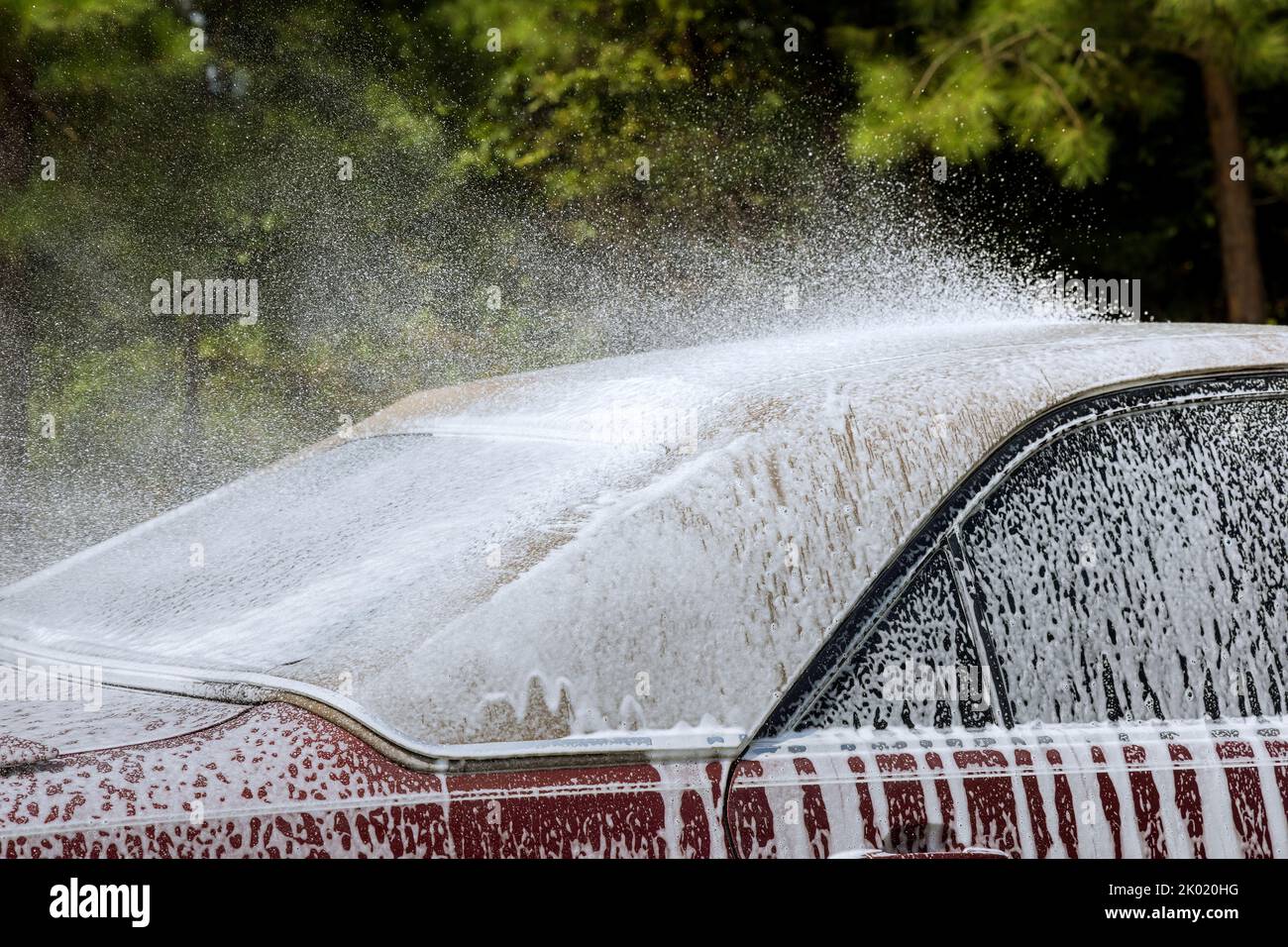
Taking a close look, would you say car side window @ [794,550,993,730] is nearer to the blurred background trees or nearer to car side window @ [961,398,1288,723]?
car side window @ [961,398,1288,723]

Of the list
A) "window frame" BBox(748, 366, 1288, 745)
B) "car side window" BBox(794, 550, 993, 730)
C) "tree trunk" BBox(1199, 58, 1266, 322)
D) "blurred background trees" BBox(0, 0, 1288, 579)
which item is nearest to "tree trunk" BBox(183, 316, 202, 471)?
"blurred background trees" BBox(0, 0, 1288, 579)

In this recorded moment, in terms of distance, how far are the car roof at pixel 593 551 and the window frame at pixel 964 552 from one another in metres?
0.02

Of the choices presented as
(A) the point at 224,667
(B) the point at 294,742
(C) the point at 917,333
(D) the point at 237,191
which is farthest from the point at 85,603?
(D) the point at 237,191

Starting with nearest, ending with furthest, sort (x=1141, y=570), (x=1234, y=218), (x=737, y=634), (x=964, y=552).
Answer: (x=737, y=634) → (x=964, y=552) → (x=1141, y=570) → (x=1234, y=218)

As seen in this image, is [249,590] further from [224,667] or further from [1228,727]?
[1228,727]

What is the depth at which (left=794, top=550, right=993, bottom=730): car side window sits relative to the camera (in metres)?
1.62

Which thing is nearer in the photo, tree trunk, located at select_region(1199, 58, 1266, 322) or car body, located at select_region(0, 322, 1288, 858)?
car body, located at select_region(0, 322, 1288, 858)

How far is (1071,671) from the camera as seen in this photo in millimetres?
1770

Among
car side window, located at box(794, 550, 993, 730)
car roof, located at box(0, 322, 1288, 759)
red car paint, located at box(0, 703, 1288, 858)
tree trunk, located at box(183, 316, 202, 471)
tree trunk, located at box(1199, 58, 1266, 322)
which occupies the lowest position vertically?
red car paint, located at box(0, 703, 1288, 858)

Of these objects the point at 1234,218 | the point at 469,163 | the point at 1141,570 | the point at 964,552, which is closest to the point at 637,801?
the point at 964,552

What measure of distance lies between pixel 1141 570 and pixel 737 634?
24.8 inches

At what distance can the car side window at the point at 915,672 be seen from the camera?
1619 mm

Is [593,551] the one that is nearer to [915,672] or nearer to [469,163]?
[915,672]

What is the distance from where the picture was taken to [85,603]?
6.56 feet
